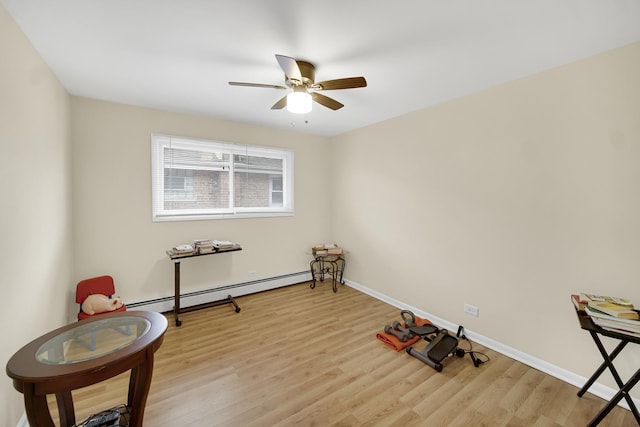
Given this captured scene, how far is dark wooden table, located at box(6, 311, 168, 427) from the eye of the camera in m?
1.01

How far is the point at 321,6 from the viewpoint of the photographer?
1.38 metres

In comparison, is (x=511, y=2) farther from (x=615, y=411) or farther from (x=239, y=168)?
(x=239, y=168)

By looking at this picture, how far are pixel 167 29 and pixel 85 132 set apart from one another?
189 cm

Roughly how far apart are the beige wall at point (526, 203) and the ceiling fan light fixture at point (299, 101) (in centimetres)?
157

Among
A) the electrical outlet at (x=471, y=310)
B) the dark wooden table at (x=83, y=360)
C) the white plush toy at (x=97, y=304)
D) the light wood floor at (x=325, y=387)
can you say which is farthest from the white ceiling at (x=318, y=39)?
the light wood floor at (x=325, y=387)

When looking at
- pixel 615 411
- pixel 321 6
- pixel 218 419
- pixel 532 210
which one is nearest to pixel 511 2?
pixel 321 6

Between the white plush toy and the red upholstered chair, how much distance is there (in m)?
0.04

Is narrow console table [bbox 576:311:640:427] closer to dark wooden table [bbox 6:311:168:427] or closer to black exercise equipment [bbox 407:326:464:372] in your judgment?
black exercise equipment [bbox 407:326:464:372]

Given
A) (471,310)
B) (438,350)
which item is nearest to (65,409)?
(438,350)

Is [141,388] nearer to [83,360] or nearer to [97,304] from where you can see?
[83,360]

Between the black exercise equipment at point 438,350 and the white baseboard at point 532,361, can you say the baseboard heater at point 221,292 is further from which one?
the black exercise equipment at point 438,350

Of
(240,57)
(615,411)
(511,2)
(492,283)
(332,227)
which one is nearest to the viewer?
(511,2)

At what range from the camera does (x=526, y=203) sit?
85.3 inches

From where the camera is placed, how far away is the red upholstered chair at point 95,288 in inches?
99.0
